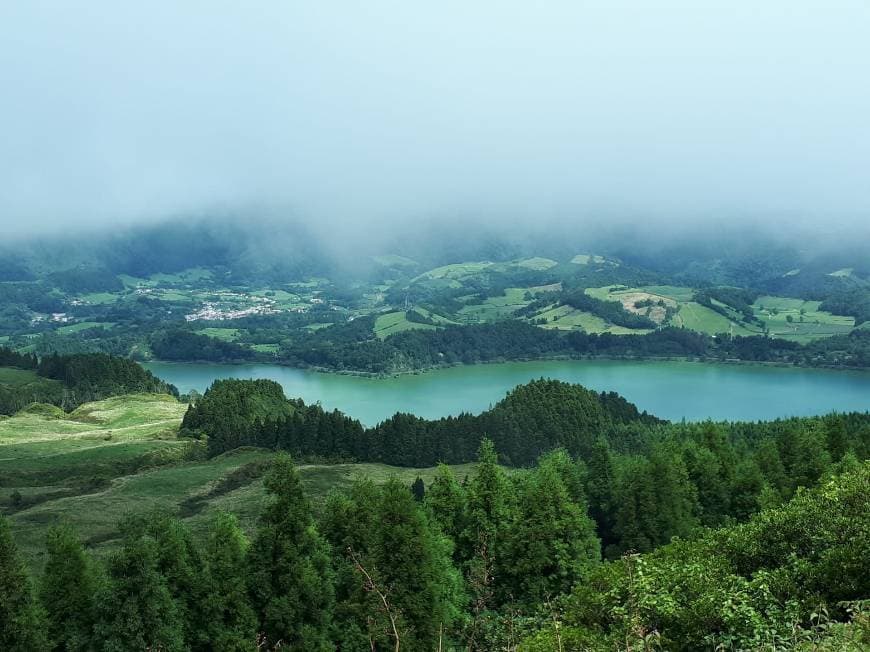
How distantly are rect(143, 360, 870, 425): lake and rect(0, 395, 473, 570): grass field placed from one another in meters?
43.7

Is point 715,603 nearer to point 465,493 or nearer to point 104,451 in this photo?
point 465,493

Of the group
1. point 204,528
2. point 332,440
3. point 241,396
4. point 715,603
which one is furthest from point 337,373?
point 715,603

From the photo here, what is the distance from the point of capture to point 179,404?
129 metres

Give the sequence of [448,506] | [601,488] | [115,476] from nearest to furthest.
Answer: [448,506] < [601,488] < [115,476]

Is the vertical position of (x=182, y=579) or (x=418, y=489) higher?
(x=182, y=579)

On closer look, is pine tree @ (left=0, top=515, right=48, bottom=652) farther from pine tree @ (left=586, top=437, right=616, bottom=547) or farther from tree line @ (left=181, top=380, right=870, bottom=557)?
pine tree @ (left=586, top=437, right=616, bottom=547)

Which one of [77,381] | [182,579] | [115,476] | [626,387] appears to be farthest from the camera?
[626,387]

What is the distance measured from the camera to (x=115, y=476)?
7475cm

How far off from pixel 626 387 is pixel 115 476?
121 m

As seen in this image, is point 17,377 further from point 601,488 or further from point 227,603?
point 227,603

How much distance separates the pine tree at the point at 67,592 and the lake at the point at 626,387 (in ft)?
324

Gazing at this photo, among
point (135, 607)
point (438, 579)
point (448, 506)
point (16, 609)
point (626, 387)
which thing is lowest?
point (626, 387)

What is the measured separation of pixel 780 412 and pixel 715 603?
132 meters

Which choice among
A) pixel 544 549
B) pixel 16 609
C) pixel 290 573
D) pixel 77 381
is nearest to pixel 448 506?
pixel 544 549
